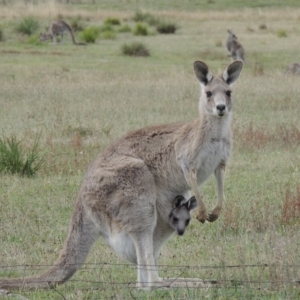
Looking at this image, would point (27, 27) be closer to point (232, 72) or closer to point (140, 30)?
point (140, 30)

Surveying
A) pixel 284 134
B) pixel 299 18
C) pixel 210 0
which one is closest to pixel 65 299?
pixel 284 134

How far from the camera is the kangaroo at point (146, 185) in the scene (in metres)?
6.06

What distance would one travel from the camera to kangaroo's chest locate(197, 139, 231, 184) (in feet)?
22.0

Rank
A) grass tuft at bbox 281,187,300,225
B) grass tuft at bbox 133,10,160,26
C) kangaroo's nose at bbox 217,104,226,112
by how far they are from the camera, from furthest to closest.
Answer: grass tuft at bbox 133,10,160,26, grass tuft at bbox 281,187,300,225, kangaroo's nose at bbox 217,104,226,112

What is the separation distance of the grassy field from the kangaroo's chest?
671mm

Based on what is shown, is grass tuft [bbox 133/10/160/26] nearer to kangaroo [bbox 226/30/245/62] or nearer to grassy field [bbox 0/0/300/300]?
grassy field [bbox 0/0/300/300]

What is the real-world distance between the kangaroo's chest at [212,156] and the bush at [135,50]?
19.6 meters

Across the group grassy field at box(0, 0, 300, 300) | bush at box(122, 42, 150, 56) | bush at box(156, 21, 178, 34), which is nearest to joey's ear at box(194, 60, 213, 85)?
grassy field at box(0, 0, 300, 300)

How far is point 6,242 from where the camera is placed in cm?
766

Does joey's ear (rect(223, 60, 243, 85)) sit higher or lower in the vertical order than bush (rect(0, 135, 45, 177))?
higher

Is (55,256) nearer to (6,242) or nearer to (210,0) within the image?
(6,242)

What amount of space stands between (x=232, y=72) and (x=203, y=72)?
24 cm

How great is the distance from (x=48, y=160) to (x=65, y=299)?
5608 mm

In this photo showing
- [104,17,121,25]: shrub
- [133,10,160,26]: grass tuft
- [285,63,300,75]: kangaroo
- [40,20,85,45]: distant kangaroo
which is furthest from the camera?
[133,10,160,26]: grass tuft
